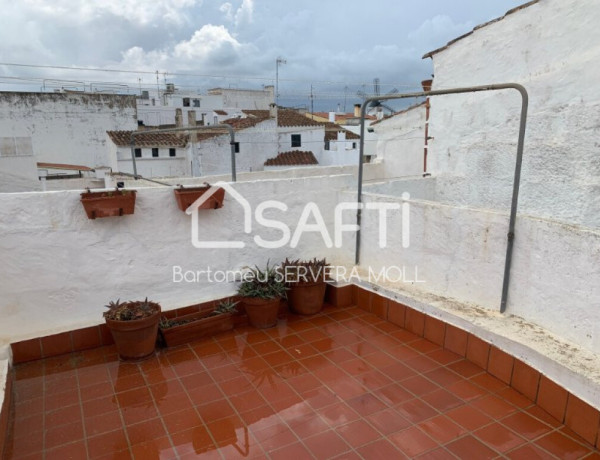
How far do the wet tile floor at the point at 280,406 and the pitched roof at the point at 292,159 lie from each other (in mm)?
19356

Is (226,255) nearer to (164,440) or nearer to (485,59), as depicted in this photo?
(164,440)

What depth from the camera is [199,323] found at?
4133mm

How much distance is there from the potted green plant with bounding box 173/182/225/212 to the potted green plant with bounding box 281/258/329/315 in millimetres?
1009

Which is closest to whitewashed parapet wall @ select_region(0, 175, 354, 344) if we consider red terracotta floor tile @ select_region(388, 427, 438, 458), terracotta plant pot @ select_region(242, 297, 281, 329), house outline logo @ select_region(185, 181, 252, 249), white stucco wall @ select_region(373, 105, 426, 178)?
house outline logo @ select_region(185, 181, 252, 249)

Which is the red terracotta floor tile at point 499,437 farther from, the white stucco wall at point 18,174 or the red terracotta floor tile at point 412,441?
the white stucco wall at point 18,174

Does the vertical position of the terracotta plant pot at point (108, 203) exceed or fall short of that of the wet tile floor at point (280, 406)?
it exceeds it

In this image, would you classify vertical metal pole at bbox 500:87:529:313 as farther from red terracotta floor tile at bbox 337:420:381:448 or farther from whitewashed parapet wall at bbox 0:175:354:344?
whitewashed parapet wall at bbox 0:175:354:344

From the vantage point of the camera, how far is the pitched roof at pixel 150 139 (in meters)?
20.2

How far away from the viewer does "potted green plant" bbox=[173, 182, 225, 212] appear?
161 inches

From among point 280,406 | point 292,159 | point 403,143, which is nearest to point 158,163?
point 292,159

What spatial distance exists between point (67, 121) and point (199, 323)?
22310 millimetres

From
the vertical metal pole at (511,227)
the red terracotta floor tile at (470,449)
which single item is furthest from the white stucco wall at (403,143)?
the red terracotta floor tile at (470,449)

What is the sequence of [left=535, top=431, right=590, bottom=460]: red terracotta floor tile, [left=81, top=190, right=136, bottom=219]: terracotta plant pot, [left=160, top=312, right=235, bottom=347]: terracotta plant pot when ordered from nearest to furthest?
[left=535, top=431, right=590, bottom=460]: red terracotta floor tile < [left=81, top=190, right=136, bottom=219]: terracotta plant pot < [left=160, top=312, right=235, bottom=347]: terracotta plant pot

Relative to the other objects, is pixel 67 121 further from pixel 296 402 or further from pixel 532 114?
pixel 296 402
